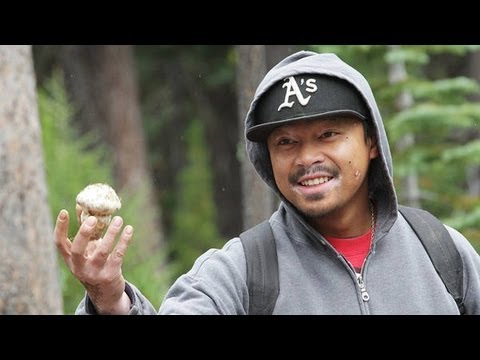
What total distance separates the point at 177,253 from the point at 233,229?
209 cm

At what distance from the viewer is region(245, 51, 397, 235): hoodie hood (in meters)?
3.06

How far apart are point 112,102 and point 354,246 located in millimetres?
13135

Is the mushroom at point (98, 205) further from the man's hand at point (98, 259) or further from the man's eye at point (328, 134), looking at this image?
the man's eye at point (328, 134)

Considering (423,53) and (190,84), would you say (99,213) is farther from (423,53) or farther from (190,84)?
(190,84)

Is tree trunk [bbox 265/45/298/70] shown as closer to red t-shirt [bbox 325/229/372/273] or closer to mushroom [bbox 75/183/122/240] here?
red t-shirt [bbox 325/229/372/273]

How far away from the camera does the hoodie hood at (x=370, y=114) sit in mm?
3057

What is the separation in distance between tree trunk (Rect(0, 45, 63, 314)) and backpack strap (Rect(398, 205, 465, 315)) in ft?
15.5

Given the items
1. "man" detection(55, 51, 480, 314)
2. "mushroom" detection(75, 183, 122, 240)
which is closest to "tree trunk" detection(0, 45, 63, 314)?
"mushroom" detection(75, 183, 122, 240)

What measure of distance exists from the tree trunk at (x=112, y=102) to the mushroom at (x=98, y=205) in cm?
1268

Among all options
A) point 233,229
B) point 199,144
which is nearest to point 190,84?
point 199,144

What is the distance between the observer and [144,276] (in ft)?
33.3

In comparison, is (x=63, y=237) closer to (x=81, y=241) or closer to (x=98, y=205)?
(x=81, y=241)

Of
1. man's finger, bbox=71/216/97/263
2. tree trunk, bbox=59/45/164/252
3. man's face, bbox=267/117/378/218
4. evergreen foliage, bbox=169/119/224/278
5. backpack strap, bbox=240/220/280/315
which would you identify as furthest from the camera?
evergreen foliage, bbox=169/119/224/278

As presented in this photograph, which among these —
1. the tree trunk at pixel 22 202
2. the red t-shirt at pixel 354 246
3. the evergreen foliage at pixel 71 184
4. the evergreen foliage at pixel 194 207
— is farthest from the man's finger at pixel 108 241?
the evergreen foliage at pixel 194 207
